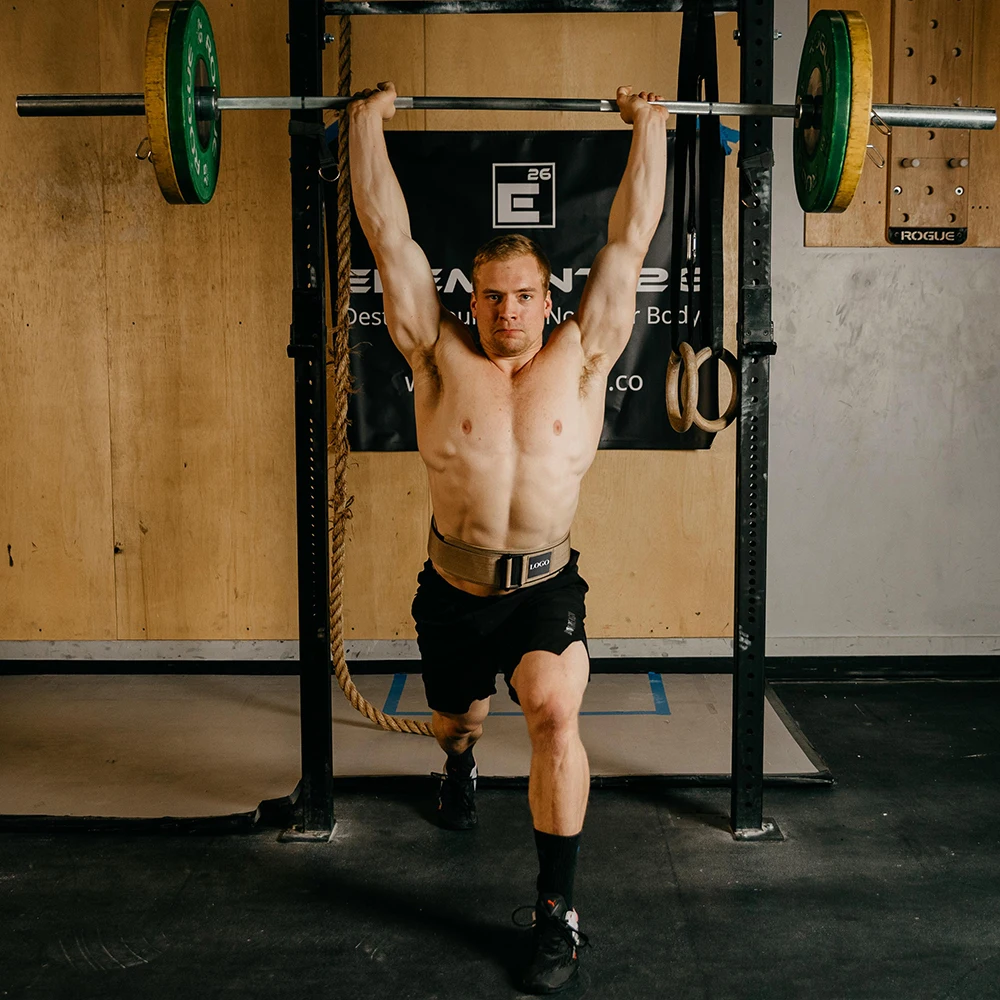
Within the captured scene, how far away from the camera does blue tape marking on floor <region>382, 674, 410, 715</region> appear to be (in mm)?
3713

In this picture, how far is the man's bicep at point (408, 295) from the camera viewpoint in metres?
2.49

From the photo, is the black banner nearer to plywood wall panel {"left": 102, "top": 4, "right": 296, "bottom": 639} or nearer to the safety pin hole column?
plywood wall panel {"left": 102, "top": 4, "right": 296, "bottom": 639}

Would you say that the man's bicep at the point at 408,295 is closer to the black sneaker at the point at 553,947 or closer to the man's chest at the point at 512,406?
the man's chest at the point at 512,406

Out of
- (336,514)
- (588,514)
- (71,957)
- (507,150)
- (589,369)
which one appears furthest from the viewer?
(588,514)

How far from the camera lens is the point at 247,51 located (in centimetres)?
384

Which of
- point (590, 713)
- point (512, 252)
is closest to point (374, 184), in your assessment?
point (512, 252)

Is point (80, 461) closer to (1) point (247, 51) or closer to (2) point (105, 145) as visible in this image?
(2) point (105, 145)

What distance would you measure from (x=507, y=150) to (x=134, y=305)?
1.57 metres

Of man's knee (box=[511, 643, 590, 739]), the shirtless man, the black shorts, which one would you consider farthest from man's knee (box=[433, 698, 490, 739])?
man's knee (box=[511, 643, 590, 739])

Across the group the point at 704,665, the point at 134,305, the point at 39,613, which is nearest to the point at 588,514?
the point at 704,665

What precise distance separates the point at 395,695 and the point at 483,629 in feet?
4.67

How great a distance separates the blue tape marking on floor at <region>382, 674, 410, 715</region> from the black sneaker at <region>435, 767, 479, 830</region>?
82 centimetres

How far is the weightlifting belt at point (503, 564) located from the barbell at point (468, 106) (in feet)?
3.50

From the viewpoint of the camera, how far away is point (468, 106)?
2.46 m
